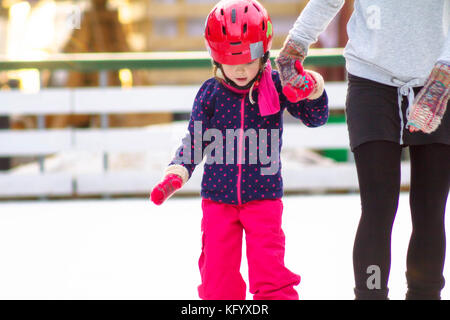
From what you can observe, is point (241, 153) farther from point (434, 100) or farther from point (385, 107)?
point (434, 100)

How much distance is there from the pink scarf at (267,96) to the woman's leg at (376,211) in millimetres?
283

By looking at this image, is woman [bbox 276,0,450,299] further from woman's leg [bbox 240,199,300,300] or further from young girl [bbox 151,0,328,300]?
woman's leg [bbox 240,199,300,300]

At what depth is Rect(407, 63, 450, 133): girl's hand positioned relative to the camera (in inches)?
64.7

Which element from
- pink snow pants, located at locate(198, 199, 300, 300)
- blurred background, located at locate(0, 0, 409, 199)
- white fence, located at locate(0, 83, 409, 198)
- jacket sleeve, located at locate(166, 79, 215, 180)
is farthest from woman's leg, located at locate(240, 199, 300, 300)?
white fence, located at locate(0, 83, 409, 198)

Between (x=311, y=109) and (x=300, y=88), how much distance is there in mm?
144

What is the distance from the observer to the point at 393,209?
5.95 ft

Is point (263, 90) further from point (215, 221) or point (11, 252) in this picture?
point (11, 252)

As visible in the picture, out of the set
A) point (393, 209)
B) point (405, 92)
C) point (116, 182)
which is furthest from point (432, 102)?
point (116, 182)

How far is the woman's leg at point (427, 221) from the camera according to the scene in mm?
1808

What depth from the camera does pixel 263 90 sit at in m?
1.89

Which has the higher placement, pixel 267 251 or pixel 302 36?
pixel 302 36

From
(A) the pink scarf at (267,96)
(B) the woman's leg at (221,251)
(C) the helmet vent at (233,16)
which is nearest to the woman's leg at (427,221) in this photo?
(A) the pink scarf at (267,96)
